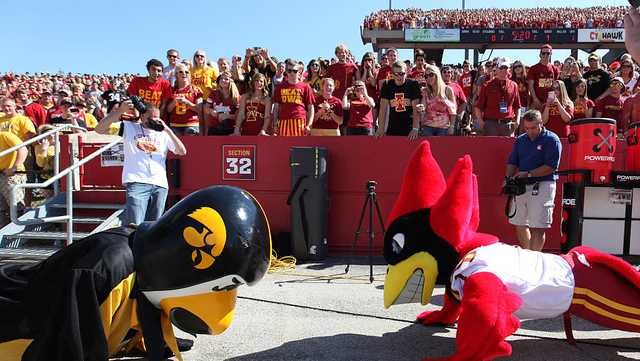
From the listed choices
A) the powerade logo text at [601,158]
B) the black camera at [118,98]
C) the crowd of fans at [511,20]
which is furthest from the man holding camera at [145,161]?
the crowd of fans at [511,20]

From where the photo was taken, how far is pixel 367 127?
788 centimetres

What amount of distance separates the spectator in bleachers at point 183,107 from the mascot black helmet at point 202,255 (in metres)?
4.99

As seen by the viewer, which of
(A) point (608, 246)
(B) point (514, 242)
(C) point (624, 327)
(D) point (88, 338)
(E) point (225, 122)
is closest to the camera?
(D) point (88, 338)

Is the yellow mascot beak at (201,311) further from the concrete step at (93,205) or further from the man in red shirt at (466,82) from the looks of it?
the man in red shirt at (466,82)

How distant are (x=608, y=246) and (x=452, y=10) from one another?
120 ft

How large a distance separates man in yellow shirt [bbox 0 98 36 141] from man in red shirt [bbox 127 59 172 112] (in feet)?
5.74

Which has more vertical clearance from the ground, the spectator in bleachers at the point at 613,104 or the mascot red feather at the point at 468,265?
the spectator in bleachers at the point at 613,104

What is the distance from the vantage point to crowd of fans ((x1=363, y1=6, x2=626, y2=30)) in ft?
104

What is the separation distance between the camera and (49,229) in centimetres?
687

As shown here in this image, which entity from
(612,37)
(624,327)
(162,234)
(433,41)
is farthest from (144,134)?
(612,37)

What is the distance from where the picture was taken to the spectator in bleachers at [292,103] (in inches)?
293

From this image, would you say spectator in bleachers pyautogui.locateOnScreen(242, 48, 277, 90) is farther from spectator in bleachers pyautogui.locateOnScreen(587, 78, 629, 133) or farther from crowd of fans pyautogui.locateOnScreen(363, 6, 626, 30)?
crowd of fans pyautogui.locateOnScreen(363, 6, 626, 30)

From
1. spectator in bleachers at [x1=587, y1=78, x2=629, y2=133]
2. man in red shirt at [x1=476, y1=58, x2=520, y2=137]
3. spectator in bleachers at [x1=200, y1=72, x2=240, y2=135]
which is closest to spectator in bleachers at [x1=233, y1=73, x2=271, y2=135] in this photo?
spectator in bleachers at [x1=200, y1=72, x2=240, y2=135]

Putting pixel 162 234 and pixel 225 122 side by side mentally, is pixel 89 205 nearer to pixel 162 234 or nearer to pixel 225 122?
pixel 225 122
